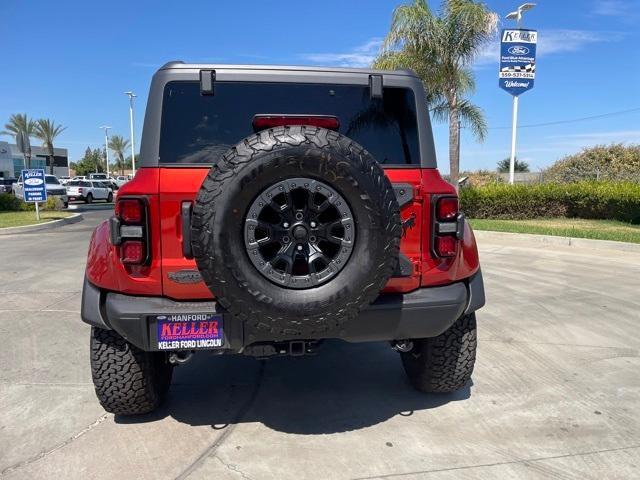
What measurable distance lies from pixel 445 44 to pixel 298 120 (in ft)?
49.3

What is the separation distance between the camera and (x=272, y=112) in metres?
3.05

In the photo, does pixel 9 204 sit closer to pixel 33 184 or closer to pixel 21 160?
pixel 33 184

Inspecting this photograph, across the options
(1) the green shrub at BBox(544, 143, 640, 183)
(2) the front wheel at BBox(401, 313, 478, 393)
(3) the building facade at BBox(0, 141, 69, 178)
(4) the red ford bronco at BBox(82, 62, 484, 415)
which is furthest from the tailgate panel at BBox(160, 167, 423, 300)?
(3) the building facade at BBox(0, 141, 69, 178)

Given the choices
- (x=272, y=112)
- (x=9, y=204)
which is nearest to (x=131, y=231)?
(x=272, y=112)

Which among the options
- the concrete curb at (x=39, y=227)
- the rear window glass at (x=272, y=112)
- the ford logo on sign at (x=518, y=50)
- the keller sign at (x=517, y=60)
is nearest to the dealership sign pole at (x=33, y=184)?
the concrete curb at (x=39, y=227)

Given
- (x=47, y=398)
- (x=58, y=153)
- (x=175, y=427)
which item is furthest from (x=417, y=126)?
(x=58, y=153)

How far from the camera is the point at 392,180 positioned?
2939 mm

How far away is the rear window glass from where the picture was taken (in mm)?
2955

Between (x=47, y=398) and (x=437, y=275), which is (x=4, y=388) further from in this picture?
(x=437, y=275)

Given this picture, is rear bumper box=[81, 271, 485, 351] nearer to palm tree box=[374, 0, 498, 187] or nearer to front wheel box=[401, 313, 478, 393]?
front wheel box=[401, 313, 478, 393]

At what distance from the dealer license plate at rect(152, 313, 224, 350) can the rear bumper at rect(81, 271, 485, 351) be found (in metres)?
0.03

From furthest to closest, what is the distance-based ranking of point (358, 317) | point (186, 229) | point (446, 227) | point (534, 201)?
point (534, 201)
point (446, 227)
point (358, 317)
point (186, 229)

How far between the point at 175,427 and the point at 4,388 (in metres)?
1.54

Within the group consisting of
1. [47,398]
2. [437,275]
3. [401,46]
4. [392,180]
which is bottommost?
[47,398]
